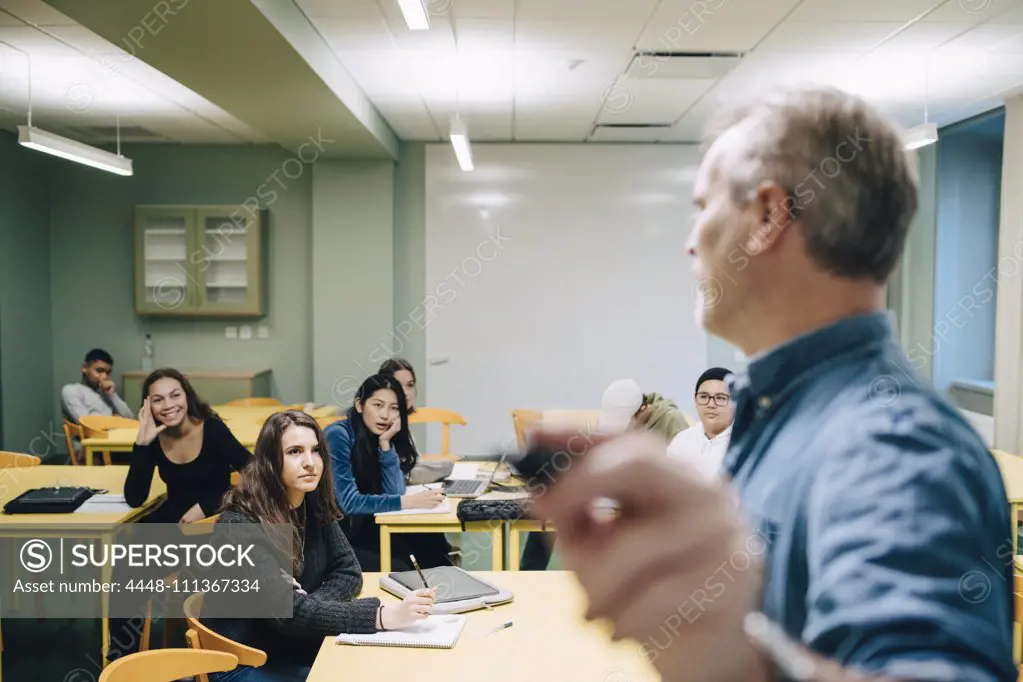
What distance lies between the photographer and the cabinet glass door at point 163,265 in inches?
268

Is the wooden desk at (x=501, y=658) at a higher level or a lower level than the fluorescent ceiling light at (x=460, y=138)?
lower

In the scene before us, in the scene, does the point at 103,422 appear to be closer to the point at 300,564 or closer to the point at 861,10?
the point at 300,564

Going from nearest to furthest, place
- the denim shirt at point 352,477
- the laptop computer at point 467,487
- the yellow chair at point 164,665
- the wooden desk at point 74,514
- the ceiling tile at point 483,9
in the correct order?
the yellow chair at point 164,665 → the wooden desk at point 74,514 → the denim shirt at point 352,477 → the laptop computer at point 467,487 → the ceiling tile at point 483,9

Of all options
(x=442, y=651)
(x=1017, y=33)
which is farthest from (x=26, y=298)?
(x=1017, y=33)

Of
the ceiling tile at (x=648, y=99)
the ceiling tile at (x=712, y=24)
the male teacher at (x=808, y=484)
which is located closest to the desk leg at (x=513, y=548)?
the ceiling tile at (x=712, y=24)

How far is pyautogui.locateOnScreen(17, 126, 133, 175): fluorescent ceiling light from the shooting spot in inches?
168

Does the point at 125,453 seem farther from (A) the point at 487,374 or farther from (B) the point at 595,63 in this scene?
(B) the point at 595,63

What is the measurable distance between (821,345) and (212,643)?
1.99 m

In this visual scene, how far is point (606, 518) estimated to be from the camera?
343mm

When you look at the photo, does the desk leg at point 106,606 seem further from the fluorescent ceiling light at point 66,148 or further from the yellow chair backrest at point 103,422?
the fluorescent ceiling light at point 66,148

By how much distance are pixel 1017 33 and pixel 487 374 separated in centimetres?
459

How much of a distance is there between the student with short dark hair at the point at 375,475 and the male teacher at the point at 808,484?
2852mm

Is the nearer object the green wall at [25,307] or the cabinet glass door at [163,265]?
the green wall at [25,307]

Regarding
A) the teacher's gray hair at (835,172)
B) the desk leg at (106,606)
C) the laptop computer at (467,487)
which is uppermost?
the teacher's gray hair at (835,172)
